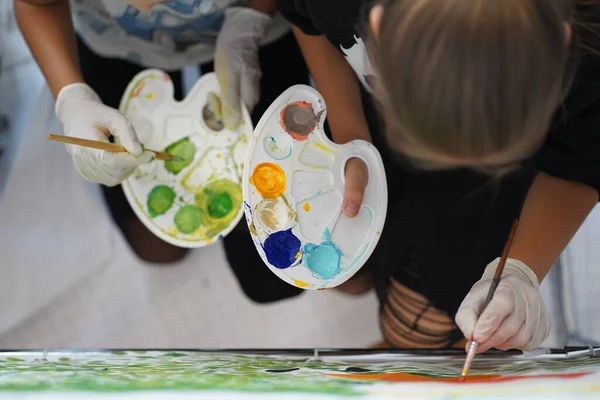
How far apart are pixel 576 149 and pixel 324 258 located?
412 millimetres

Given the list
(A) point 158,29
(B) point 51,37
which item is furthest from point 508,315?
(B) point 51,37

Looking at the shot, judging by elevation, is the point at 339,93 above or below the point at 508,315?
above

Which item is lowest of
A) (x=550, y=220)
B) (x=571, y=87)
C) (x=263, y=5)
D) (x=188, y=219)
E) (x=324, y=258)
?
(x=188, y=219)

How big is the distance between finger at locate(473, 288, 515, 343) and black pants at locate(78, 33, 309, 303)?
1.74 ft

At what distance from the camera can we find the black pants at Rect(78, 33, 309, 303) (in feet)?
3.47

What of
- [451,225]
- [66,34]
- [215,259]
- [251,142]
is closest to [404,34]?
[251,142]

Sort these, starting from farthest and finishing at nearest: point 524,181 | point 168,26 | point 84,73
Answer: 1. point 84,73
2. point 168,26
3. point 524,181

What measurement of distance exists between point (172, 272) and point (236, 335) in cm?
22

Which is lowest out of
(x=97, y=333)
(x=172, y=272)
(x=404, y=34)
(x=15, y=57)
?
(x=97, y=333)

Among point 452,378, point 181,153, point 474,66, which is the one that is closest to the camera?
point 474,66

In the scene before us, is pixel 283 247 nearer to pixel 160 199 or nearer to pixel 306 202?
pixel 306 202

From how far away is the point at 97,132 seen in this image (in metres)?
0.94

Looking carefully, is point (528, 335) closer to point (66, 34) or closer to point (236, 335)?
point (236, 335)

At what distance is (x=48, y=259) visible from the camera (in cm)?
131
